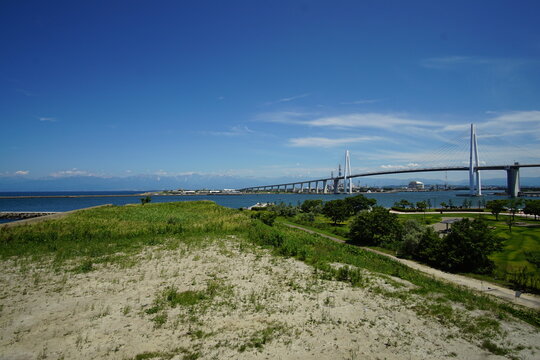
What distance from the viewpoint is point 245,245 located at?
21.0 meters

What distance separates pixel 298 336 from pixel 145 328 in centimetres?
471

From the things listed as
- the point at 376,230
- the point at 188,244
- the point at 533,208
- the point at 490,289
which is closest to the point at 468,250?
the point at 490,289

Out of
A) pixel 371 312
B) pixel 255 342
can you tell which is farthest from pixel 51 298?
pixel 371 312

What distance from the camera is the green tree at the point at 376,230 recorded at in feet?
107

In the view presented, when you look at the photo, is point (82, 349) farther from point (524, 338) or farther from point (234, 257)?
point (524, 338)

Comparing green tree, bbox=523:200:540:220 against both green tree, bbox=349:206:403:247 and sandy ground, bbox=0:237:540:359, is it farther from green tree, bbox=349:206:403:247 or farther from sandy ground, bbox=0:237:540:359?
sandy ground, bbox=0:237:540:359

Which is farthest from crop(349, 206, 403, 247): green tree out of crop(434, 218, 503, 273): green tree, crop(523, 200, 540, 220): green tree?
crop(523, 200, 540, 220): green tree

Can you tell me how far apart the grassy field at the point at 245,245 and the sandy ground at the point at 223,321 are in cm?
51

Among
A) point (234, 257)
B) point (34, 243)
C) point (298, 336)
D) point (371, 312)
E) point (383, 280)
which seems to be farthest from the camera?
point (34, 243)

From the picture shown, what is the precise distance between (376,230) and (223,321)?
87.0ft

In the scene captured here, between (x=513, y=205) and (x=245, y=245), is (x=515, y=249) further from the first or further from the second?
(x=245, y=245)

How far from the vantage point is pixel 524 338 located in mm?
9344

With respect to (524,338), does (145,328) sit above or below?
above

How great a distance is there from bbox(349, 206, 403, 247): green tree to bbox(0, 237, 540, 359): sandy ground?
61.4ft
